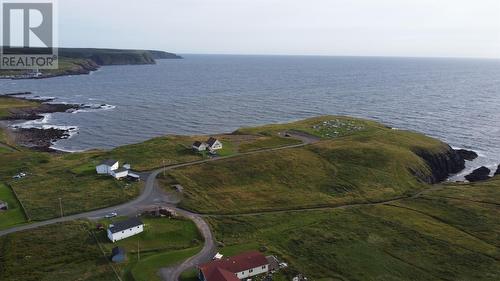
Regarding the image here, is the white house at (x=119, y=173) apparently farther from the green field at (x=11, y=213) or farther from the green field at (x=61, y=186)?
the green field at (x=11, y=213)

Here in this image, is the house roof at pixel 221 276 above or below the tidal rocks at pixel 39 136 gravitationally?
above

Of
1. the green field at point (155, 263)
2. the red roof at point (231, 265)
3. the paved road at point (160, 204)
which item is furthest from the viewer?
the paved road at point (160, 204)

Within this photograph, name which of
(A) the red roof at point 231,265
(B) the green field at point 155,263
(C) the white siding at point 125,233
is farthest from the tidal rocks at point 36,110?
(A) the red roof at point 231,265

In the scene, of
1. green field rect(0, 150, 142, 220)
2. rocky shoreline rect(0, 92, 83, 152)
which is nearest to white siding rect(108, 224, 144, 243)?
green field rect(0, 150, 142, 220)

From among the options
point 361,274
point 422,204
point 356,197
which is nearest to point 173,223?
point 361,274

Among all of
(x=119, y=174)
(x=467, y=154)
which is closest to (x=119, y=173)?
(x=119, y=174)

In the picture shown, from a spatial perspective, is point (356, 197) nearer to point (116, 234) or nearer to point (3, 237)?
point (116, 234)
